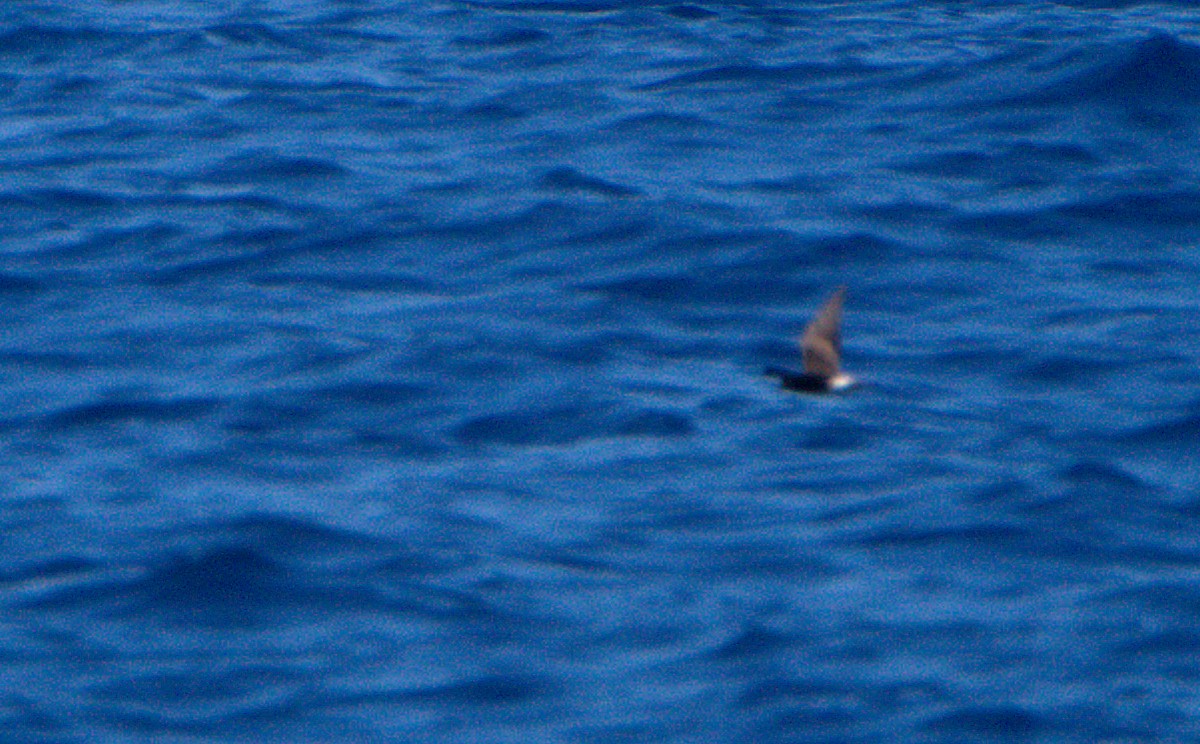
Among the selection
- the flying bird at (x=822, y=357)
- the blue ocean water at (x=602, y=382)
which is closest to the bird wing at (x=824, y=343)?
the flying bird at (x=822, y=357)

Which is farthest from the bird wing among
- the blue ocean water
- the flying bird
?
the blue ocean water

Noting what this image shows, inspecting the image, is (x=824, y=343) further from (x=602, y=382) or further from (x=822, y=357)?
(x=602, y=382)

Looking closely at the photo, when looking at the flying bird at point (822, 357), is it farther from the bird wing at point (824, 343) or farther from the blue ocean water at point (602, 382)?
the blue ocean water at point (602, 382)

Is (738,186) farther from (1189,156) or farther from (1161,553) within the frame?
(1161,553)

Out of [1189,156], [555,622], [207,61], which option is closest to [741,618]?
[555,622]

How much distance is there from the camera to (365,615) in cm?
882

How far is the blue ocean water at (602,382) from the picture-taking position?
330 inches

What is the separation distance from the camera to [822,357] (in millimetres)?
9898

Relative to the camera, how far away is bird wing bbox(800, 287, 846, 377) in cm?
988

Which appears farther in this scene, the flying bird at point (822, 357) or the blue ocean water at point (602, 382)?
the flying bird at point (822, 357)

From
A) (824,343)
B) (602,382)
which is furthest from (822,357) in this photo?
(602,382)

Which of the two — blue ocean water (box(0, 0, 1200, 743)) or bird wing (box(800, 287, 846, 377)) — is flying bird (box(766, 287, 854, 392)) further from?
blue ocean water (box(0, 0, 1200, 743))

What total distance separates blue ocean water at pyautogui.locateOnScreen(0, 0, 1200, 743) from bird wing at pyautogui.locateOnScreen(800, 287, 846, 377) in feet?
1.30

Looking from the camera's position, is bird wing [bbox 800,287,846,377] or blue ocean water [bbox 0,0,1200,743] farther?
bird wing [bbox 800,287,846,377]
